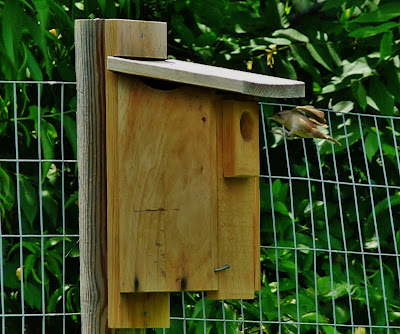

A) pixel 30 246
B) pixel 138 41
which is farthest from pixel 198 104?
pixel 30 246

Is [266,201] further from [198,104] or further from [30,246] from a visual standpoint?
[198,104]

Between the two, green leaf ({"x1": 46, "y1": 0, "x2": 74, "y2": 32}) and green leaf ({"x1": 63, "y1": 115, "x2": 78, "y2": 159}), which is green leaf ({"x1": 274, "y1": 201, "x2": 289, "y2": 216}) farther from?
green leaf ({"x1": 46, "y1": 0, "x2": 74, "y2": 32})

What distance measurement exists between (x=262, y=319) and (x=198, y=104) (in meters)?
1.35

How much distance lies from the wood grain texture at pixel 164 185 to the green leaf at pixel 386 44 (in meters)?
1.32

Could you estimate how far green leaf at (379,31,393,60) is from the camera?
344cm

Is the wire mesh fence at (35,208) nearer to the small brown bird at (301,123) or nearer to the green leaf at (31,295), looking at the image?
the green leaf at (31,295)

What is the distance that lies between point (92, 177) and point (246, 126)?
15.3 inches

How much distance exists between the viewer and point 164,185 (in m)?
2.25

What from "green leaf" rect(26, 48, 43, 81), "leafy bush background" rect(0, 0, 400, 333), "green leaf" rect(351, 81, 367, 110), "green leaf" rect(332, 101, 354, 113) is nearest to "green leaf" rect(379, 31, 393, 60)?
"leafy bush background" rect(0, 0, 400, 333)

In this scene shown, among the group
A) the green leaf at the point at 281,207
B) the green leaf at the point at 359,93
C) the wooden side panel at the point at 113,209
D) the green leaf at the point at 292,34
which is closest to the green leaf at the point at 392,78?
the green leaf at the point at 359,93

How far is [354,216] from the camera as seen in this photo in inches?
146

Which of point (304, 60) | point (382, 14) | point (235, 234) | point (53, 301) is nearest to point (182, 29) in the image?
point (304, 60)

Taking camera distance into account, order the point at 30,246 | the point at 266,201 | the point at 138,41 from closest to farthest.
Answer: the point at 138,41 → the point at 30,246 → the point at 266,201

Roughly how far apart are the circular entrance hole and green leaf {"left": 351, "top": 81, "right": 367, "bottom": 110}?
1267mm
